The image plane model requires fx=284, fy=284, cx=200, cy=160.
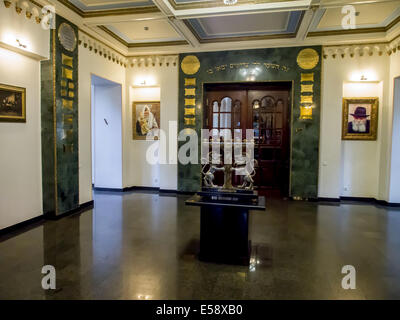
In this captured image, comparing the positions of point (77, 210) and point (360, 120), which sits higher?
point (360, 120)

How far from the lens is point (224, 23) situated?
5.84 meters

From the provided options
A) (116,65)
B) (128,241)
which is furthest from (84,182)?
(116,65)

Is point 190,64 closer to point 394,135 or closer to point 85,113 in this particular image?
point 85,113

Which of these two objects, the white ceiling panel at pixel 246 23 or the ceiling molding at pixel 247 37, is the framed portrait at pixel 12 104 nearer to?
the ceiling molding at pixel 247 37

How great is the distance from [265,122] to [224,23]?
2505 mm

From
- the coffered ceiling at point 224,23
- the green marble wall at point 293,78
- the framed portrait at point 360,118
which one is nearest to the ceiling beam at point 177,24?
the coffered ceiling at point 224,23

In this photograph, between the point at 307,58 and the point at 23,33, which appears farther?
the point at 307,58

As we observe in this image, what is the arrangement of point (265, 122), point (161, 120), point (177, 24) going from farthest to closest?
point (161, 120), point (265, 122), point (177, 24)

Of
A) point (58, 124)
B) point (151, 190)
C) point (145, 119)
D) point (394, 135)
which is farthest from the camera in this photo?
point (151, 190)

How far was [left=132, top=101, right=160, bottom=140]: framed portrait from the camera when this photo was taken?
7598 mm

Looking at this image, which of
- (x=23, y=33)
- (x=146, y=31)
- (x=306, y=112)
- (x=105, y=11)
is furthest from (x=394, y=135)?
(x=23, y=33)

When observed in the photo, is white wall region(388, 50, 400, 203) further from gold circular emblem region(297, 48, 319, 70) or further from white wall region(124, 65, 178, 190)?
white wall region(124, 65, 178, 190)

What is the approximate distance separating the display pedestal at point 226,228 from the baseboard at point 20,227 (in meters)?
2.89
